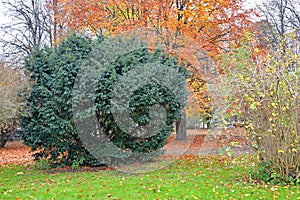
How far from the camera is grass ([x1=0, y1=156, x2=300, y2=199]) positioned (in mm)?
5566

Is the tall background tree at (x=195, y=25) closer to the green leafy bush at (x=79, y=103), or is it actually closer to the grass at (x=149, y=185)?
the green leafy bush at (x=79, y=103)

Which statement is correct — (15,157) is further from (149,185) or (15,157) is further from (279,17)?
(279,17)

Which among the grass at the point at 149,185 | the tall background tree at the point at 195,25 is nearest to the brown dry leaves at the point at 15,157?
the grass at the point at 149,185

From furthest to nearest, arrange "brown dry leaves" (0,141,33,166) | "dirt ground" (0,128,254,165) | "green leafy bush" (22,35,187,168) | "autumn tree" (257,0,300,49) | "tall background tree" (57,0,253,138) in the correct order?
"autumn tree" (257,0,300,49) < "tall background tree" (57,0,253,138) < "brown dry leaves" (0,141,33,166) < "green leafy bush" (22,35,187,168) < "dirt ground" (0,128,254,165)

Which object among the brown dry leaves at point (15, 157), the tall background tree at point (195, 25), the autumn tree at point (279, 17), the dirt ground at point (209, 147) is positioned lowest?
the brown dry leaves at point (15, 157)

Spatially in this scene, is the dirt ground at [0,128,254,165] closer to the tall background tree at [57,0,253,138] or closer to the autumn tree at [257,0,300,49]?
the tall background tree at [57,0,253,138]

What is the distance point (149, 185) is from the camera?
6316 mm

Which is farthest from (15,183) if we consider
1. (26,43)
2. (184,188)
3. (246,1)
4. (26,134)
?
(26,43)

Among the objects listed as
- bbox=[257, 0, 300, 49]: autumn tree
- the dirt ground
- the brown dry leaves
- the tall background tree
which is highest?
bbox=[257, 0, 300, 49]: autumn tree

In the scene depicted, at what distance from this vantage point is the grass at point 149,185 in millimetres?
5566

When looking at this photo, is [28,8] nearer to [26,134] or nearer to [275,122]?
[26,134]

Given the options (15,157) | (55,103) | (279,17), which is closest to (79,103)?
(55,103)

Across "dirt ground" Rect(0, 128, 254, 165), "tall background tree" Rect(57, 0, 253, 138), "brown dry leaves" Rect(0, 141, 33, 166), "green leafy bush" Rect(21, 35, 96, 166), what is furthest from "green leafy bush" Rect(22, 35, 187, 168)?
"tall background tree" Rect(57, 0, 253, 138)

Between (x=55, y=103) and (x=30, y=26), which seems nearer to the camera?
(x=55, y=103)
